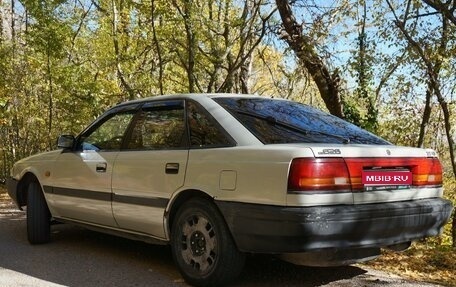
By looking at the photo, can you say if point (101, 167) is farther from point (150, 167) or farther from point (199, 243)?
point (199, 243)

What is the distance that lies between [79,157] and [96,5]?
12126 mm

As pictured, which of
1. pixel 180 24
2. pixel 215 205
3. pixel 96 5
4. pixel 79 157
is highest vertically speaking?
pixel 96 5

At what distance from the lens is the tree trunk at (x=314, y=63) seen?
935 centimetres

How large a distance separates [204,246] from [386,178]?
1539 millimetres

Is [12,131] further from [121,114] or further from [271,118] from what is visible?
[271,118]

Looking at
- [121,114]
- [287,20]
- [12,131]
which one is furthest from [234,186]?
[12,131]

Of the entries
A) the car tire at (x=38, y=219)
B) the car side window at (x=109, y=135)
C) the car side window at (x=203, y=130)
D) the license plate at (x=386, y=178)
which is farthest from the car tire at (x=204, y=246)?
the car tire at (x=38, y=219)

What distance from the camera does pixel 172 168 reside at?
14.3ft

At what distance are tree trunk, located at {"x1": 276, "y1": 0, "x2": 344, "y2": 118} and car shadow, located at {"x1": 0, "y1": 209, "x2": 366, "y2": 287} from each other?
4.94 meters

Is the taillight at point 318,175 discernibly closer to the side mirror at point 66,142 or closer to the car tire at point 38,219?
the side mirror at point 66,142

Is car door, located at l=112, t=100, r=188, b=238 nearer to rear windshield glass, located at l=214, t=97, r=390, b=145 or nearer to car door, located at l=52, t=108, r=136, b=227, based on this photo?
car door, located at l=52, t=108, r=136, b=227

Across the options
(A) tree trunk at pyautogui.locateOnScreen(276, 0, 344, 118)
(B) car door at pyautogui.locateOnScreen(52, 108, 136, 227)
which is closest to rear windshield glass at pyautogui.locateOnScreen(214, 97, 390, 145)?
(B) car door at pyautogui.locateOnScreen(52, 108, 136, 227)

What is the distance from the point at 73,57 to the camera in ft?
54.3

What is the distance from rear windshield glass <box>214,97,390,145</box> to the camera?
4055 mm
